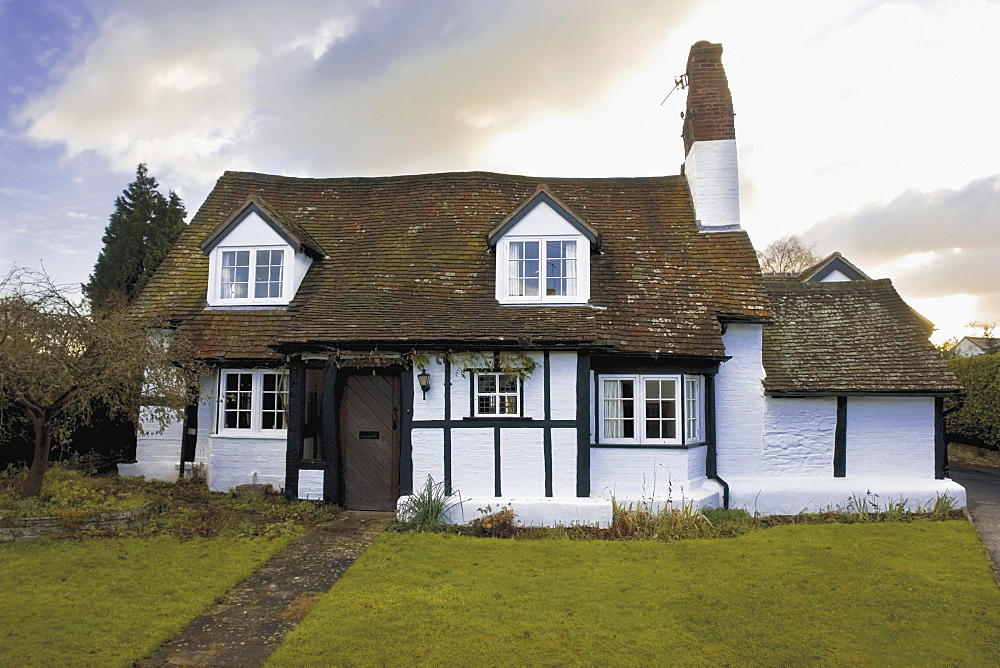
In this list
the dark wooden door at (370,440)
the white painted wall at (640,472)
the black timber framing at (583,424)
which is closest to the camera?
the black timber framing at (583,424)

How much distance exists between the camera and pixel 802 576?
820cm

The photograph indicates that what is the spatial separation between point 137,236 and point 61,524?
62.8ft

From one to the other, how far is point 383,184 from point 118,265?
14.7 m

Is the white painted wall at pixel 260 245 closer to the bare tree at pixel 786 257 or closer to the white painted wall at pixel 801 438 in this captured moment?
the white painted wall at pixel 801 438

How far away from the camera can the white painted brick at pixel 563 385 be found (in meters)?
10.9

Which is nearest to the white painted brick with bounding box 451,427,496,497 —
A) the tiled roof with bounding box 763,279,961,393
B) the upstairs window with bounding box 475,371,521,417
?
the upstairs window with bounding box 475,371,521,417

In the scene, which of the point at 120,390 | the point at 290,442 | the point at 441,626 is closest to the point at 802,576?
the point at 441,626

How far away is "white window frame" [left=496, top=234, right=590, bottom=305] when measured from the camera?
40.1 ft

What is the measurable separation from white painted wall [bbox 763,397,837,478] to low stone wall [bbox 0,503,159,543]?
1166cm

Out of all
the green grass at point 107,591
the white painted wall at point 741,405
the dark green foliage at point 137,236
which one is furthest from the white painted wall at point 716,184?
the dark green foliage at point 137,236

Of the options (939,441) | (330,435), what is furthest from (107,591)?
(939,441)

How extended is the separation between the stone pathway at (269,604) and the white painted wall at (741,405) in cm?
715

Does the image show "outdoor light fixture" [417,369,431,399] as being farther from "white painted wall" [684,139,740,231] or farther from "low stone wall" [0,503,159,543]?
"white painted wall" [684,139,740,231]

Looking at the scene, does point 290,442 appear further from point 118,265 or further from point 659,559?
point 118,265
